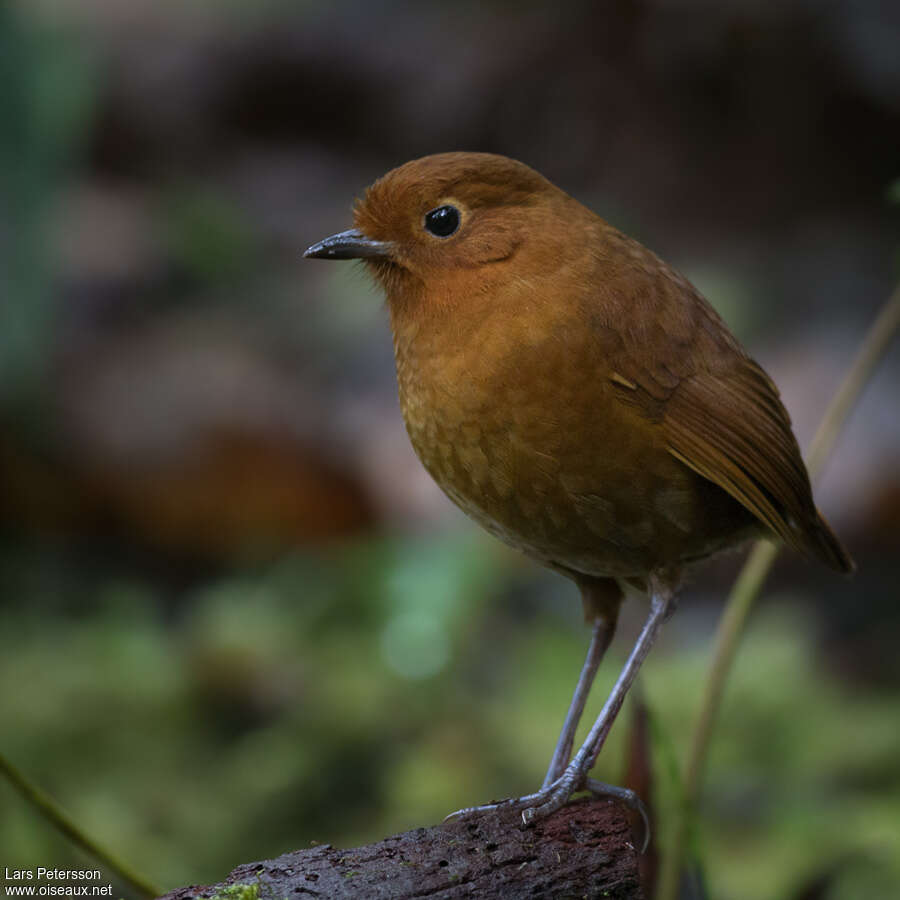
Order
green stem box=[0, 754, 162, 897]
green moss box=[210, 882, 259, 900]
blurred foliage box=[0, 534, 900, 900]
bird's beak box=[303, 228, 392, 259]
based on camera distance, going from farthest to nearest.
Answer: blurred foliage box=[0, 534, 900, 900]
bird's beak box=[303, 228, 392, 259]
green stem box=[0, 754, 162, 897]
green moss box=[210, 882, 259, 900]

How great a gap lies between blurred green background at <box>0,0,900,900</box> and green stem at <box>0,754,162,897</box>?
41.5 inches

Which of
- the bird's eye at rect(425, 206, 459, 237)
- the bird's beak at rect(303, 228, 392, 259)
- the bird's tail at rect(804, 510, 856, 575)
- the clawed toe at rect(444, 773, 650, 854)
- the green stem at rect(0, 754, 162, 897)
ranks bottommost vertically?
the clawed toe at rect(444, 773, 650, 854)

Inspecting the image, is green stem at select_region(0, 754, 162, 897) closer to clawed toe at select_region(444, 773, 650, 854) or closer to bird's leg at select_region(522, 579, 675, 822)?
clawed toe at select_region(444, 773, 650, 854)

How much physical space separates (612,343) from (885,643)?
360 cm

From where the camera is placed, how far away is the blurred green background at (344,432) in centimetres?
396

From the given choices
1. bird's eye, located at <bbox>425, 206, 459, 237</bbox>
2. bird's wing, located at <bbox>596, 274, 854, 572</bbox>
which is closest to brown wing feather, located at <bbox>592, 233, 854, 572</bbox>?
bird's wing, located at <bbox>596, 274, 854, 572</bbox>

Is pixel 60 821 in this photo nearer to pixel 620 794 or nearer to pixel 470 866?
pixel 470 866

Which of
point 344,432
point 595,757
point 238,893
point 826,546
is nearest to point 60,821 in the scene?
point 238,893

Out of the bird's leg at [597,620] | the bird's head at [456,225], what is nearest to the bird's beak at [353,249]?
the bird's head at [456,225]

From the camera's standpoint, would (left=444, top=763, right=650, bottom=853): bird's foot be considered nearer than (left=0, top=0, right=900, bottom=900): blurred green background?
Yes

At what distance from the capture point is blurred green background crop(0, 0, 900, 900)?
3965 mm

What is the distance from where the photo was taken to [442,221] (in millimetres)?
2523

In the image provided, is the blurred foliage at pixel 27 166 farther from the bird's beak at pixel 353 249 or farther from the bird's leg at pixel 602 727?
the bird's leg at pixel 602 727

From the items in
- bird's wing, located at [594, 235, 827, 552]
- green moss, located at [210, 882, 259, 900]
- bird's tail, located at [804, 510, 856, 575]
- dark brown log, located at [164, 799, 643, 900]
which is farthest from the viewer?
bird's tail, located at [804, 510, 856, 575]
